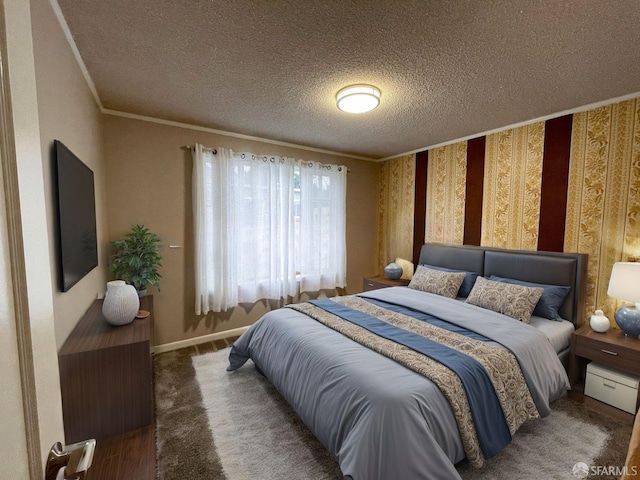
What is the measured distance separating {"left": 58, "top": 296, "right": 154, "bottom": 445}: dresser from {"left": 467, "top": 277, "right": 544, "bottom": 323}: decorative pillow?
9.27ft

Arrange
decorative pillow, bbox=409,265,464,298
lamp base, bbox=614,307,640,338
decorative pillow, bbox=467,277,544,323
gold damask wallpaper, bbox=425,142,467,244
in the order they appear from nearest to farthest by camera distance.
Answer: lamp base, bbox=614,307,640,338 → decorative pillow, bbox=467,277,544,323 → decorative pillow, bbox=409,265,464,298 → gold damask wallpaper, bbox=425,142,467,244

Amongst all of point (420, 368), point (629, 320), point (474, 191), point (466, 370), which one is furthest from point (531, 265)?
point (420, 368)

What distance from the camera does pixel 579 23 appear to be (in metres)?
1.54

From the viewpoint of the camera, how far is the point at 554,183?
9.41ft

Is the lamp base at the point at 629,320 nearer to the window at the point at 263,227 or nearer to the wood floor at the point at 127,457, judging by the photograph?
the window at the point at 263,227

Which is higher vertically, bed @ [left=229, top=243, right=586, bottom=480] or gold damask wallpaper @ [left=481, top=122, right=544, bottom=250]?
gold damask wallpaper @ [left=481, top=122, right=544, bottom=250]

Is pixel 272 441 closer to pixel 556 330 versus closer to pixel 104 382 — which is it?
pixel 104 382

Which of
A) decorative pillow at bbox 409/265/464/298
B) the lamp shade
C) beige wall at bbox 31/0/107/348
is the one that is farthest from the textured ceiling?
decorative pillow at bbox 409/265/464/298

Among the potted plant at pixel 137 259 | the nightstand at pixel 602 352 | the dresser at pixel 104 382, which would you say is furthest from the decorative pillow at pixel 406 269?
the dresser at pixel 104 382

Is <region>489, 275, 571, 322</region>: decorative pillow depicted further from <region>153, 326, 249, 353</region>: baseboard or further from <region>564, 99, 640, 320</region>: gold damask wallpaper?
<region>153, 326, 249, 353</region>: baseboard

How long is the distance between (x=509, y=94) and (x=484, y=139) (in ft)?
3.57

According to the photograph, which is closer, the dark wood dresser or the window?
the dark wood dresser

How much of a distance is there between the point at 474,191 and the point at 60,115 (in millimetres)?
3841

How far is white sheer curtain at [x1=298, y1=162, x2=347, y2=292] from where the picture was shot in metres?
3.99
